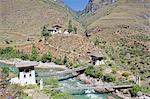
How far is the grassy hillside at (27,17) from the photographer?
4023 inches

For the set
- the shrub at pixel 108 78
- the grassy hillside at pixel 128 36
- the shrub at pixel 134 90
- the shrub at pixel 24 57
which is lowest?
the shrub at pixel 134 90

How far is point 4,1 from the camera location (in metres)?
118

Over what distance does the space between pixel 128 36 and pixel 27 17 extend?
35.6 m

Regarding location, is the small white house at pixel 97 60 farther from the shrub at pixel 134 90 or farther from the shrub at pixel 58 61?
the shrub at pixel 134 90

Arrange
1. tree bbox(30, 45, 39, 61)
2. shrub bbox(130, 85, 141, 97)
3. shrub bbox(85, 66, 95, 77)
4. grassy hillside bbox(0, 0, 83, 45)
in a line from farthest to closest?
grassy hillside bbox(0, 0, 83, 45) → tree bbox(30, 45, 39, 61) → shrub bbox(85, 66, 95, 77) → shrub bbox(130, 85, 141, 97)

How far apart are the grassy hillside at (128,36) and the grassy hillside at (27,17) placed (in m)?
13.6

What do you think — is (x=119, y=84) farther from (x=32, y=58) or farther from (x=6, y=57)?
(x=6, y=57)

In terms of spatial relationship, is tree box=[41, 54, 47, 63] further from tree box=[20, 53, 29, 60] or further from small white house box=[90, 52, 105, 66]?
small white house box=[90, 52, 105, 66]

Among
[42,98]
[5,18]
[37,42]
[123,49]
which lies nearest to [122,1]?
[5,18]

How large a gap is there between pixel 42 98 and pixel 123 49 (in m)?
49.2

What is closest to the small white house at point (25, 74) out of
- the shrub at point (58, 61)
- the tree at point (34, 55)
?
the shrub at point (58, 61)

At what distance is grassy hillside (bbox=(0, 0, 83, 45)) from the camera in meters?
102

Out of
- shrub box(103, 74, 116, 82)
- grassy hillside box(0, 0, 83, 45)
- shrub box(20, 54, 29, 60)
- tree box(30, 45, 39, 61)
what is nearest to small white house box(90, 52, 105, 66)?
shrub box(103, 74, 116, 82)

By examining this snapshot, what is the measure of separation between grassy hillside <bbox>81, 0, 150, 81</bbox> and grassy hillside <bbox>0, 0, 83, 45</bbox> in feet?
44.5
